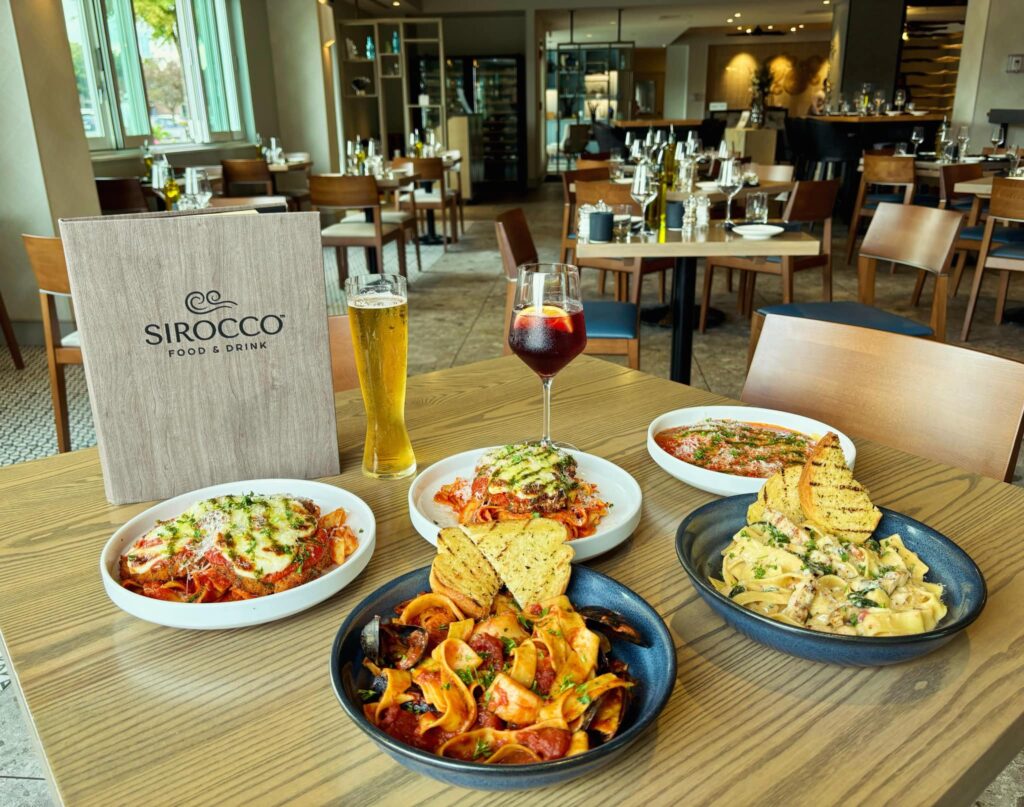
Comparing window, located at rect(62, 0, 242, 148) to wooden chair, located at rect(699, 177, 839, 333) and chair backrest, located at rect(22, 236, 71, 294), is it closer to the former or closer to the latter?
chair backrest, located at rect(22, 236, 71, 294)

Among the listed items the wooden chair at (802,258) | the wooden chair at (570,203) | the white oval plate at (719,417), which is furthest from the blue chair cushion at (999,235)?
the white oval plate at (719,417)

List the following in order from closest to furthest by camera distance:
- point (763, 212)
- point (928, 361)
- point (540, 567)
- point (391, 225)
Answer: point (540, 567)
point (928, 361)
point (763, 212)
point (391, 225)

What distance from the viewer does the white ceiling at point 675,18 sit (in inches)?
500

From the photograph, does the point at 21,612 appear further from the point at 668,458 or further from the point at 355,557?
the point at 668,458

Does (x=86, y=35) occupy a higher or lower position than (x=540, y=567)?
higher

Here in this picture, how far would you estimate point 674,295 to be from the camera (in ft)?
11.3

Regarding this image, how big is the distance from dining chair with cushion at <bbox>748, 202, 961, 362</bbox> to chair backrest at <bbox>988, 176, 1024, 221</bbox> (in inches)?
51.3

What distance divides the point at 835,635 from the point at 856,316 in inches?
98.9

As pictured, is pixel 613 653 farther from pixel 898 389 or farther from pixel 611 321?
pixel 611 321

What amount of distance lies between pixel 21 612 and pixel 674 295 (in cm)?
306

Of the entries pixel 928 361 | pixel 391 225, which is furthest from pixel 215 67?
pixel 928 361

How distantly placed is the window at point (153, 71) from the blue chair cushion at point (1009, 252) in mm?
5587

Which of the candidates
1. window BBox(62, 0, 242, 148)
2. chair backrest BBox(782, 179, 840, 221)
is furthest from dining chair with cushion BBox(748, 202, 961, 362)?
window BBox(62, 0, 242, 148)

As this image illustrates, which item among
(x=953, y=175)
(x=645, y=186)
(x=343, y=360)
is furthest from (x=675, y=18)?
(x=343, y=360)
